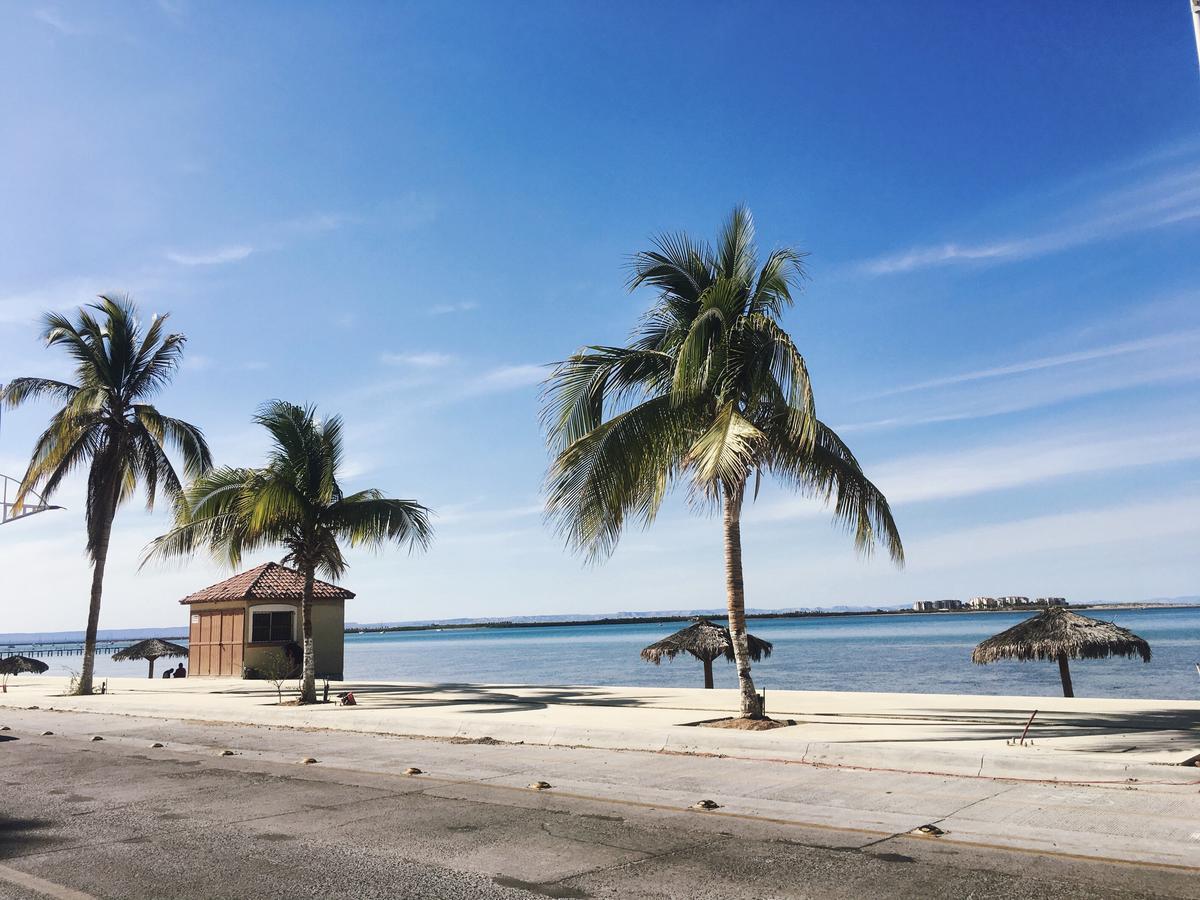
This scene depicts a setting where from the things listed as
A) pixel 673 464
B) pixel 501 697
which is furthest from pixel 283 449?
pixel 673 464

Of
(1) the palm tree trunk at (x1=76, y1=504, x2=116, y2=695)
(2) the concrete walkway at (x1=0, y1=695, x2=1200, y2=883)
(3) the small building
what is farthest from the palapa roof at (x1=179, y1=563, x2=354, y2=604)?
(2) the concrete walkway at (x1=0, y1=695, x2=1200, y2=883)

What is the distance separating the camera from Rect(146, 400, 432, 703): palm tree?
2009 cm

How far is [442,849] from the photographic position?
271 inches

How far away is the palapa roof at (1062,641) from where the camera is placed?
20.5 m

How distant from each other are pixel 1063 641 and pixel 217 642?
25.4 m

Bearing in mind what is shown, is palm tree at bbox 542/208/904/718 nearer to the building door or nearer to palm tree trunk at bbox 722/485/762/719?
palm tree trunk at bbox 722/485/762/719

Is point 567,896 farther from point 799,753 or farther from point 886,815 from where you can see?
point 799,753

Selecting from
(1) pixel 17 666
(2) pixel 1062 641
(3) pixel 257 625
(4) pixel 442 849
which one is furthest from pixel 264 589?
(4) pixel 442 849

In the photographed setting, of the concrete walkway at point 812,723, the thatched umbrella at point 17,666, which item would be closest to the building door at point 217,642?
the concrete walkway at point 812,723

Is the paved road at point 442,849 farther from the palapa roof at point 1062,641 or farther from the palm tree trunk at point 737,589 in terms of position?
the palapa roof at point 1062,641

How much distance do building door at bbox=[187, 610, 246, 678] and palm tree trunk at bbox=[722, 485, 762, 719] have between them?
840 inches

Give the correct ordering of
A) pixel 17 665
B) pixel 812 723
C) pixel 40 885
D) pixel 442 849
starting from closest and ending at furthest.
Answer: pixel 40 885 < pixel 442 849 < pixel 812 723 < pixel 17 665

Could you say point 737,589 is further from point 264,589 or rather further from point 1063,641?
point 264,589

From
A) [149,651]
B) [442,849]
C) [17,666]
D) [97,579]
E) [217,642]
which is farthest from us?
[149,651]
